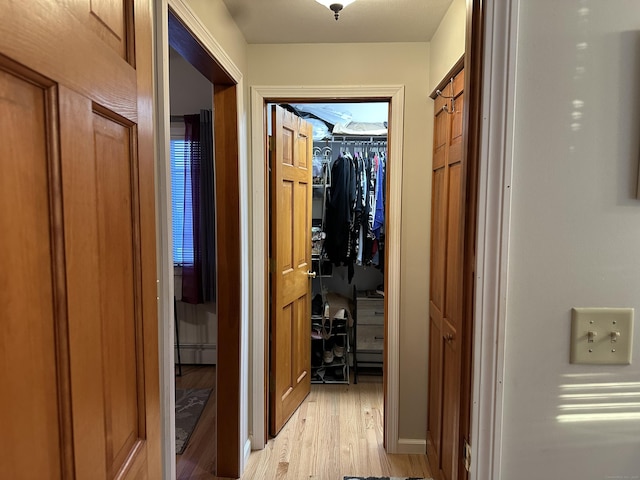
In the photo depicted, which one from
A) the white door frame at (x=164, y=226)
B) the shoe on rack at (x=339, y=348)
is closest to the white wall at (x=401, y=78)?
the white door frame at (x=164, y=226)

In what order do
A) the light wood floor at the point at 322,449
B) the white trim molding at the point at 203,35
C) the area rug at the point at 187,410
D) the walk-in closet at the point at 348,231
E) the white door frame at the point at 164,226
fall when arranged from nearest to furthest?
the white door frame at the point at 164,226 < the white trim molding at the point at 203,35 < the light wood floor at the point at 322,449 < the area rug at the point at 187,410 < the walk-in closet at the point at 348,231

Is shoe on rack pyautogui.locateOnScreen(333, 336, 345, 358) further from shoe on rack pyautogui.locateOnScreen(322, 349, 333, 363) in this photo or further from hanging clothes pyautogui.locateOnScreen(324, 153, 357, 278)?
hanging clothes pyautogui.locateOnScreen(324, 153, 357, 278)

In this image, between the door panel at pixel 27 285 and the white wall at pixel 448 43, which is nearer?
the door panel at pixel 27 285

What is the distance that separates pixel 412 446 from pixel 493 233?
2096mm

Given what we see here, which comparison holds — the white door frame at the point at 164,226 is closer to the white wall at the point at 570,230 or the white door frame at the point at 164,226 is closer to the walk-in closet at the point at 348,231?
the white wall at the point at 570,230

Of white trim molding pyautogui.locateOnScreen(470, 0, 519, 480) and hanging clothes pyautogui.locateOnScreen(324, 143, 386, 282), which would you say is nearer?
white trim molding pyautogui.locateOnScreen(470, 0, 519, 480)

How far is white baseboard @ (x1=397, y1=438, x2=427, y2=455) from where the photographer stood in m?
2.47

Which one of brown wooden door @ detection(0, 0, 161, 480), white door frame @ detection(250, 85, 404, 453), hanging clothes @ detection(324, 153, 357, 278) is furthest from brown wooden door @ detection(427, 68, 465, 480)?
brown wooden door @ detection(0, 0, 161, 480)

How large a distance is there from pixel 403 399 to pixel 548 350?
5.87 feet

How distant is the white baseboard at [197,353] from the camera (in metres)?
3.66

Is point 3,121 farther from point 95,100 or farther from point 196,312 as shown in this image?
point 196,312

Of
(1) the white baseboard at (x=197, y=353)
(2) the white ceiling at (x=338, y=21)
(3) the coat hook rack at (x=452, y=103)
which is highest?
(2) the white ceiling at (x=338, y=21)

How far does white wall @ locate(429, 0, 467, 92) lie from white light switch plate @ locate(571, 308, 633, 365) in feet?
4.11

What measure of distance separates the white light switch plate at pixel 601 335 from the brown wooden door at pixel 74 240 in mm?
873
